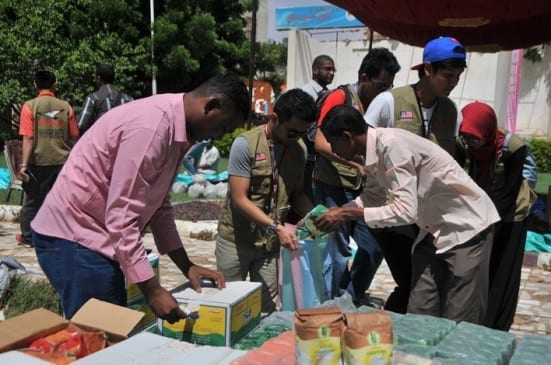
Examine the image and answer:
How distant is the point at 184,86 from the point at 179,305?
61.7 ft

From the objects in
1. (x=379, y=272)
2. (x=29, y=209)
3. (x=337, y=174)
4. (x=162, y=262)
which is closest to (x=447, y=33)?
(x=379, y=272)

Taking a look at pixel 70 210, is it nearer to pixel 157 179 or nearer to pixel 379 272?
pixel 157 179

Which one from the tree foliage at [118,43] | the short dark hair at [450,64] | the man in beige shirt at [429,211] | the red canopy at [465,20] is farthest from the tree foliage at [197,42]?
the man in beige shirt at [429,211]

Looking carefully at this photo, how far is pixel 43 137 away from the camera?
6316mm

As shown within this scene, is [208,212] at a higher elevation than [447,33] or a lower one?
lower

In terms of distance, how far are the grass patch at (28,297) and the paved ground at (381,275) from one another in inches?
25.5

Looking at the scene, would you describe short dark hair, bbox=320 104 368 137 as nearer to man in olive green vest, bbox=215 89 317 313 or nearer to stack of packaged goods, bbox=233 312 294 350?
man in olive green vest, bbox=215 89 317 313

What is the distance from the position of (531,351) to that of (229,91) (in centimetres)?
149

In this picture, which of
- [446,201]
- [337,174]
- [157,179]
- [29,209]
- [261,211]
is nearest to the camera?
[157,179]

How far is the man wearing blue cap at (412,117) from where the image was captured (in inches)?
141

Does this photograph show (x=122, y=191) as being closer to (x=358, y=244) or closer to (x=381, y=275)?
(x=358, y=244)

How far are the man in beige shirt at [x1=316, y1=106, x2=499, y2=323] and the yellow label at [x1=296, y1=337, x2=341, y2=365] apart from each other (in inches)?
44.9

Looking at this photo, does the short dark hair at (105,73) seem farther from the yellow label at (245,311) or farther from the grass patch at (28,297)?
the yellow label at (245,311)

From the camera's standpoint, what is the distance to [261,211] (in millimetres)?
3367
